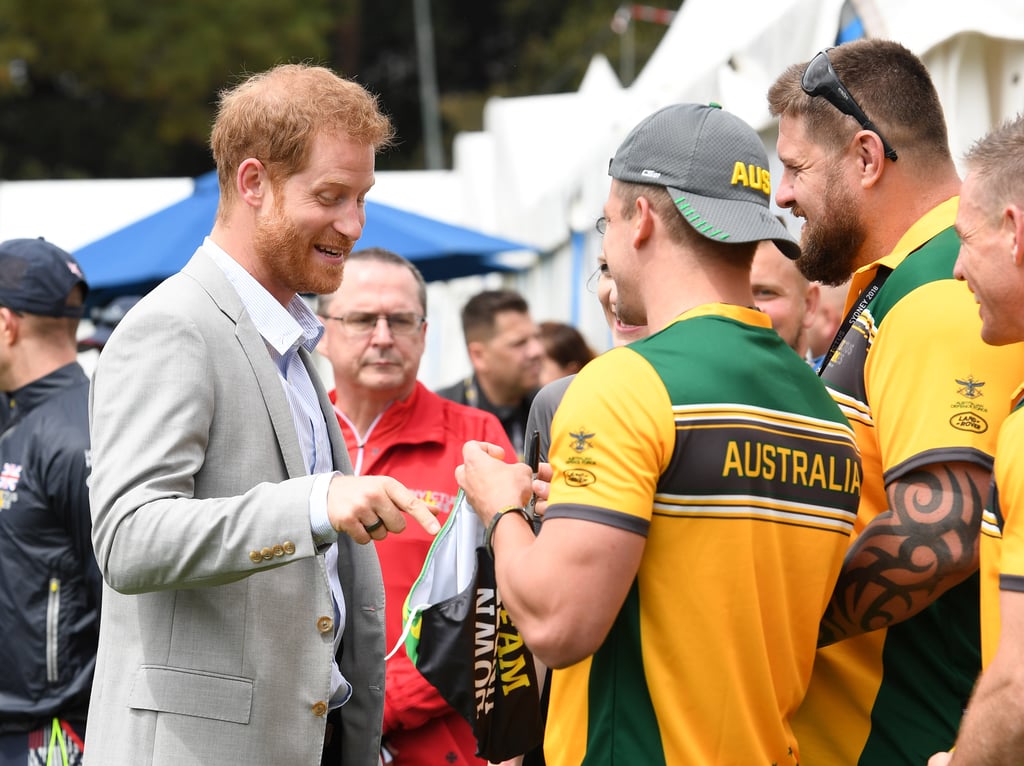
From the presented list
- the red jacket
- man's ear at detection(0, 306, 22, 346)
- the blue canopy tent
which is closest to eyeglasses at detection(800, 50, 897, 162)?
the red jacket

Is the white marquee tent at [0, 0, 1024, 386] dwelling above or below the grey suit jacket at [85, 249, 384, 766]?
above

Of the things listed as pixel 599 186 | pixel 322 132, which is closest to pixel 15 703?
pixel 322 132

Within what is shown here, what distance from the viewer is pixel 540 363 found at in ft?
25.5

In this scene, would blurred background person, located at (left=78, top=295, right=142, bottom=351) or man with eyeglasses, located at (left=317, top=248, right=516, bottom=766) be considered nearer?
man with eyeglasses, located at (left=317, top=248, right=516, bottom=766)

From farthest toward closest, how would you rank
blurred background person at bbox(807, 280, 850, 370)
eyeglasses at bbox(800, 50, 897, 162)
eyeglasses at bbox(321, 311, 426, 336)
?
blurred background person at bbox(807, 280, 850, 370)
eyeglasses at bbox(321, 311, 426, 336)
eyeglasses at bbox(800, 50, 897, 162)

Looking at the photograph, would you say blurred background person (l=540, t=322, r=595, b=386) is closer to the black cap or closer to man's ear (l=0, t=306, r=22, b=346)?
the black cap

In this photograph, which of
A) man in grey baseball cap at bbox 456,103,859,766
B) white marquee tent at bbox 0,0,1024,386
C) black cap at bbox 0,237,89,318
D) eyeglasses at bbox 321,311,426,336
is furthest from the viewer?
eyeglasses at bbox 321,311,426,336

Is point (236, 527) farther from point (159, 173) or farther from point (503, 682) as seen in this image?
point (159, 173)

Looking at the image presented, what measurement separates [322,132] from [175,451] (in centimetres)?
79

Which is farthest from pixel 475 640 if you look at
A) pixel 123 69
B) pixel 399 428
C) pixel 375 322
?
pixel 123 69

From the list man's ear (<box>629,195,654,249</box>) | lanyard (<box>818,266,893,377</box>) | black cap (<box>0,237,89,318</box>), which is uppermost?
black cap (<box>0,237,89,318</box>)

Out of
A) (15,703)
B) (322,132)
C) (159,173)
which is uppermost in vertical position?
(159,173)

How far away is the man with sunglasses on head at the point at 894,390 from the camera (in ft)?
8.22

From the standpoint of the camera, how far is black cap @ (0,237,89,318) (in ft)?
14.7
